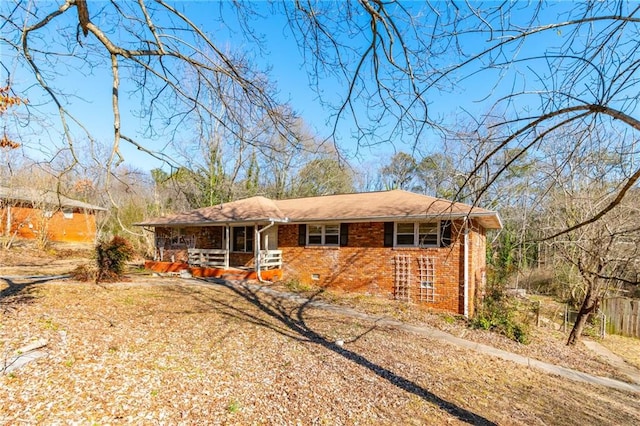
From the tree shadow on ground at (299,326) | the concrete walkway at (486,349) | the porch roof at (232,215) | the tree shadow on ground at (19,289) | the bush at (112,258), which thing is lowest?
the concrete walkway at (486,349)

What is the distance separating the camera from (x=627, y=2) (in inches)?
91.5

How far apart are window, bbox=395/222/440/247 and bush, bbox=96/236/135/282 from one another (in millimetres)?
9285

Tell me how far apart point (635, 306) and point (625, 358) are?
411cm

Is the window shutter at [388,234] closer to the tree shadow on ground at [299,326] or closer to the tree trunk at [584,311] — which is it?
the tree shadow on ground at [299,326]

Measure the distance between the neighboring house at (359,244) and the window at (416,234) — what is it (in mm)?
32

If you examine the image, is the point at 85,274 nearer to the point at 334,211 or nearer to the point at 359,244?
the point at 334,211

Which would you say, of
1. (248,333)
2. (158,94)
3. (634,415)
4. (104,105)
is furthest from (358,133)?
(634,415)

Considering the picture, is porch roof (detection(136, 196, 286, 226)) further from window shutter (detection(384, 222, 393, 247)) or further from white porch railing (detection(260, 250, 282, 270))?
window shutter (detection(384, 222, 393, 247))

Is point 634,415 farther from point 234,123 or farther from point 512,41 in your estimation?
point 234,123

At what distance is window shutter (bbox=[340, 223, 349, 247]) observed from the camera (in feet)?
40.9

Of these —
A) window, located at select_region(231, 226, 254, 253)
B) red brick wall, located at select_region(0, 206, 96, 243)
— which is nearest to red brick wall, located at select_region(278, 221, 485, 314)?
window, located at select_region(231, 226, 254, 253)

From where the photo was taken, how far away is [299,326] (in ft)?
25.9

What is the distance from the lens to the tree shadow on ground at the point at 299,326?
464 cm

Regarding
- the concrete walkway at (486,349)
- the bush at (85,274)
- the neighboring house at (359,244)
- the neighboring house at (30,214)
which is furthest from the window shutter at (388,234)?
the neighboring house at (30,214)
